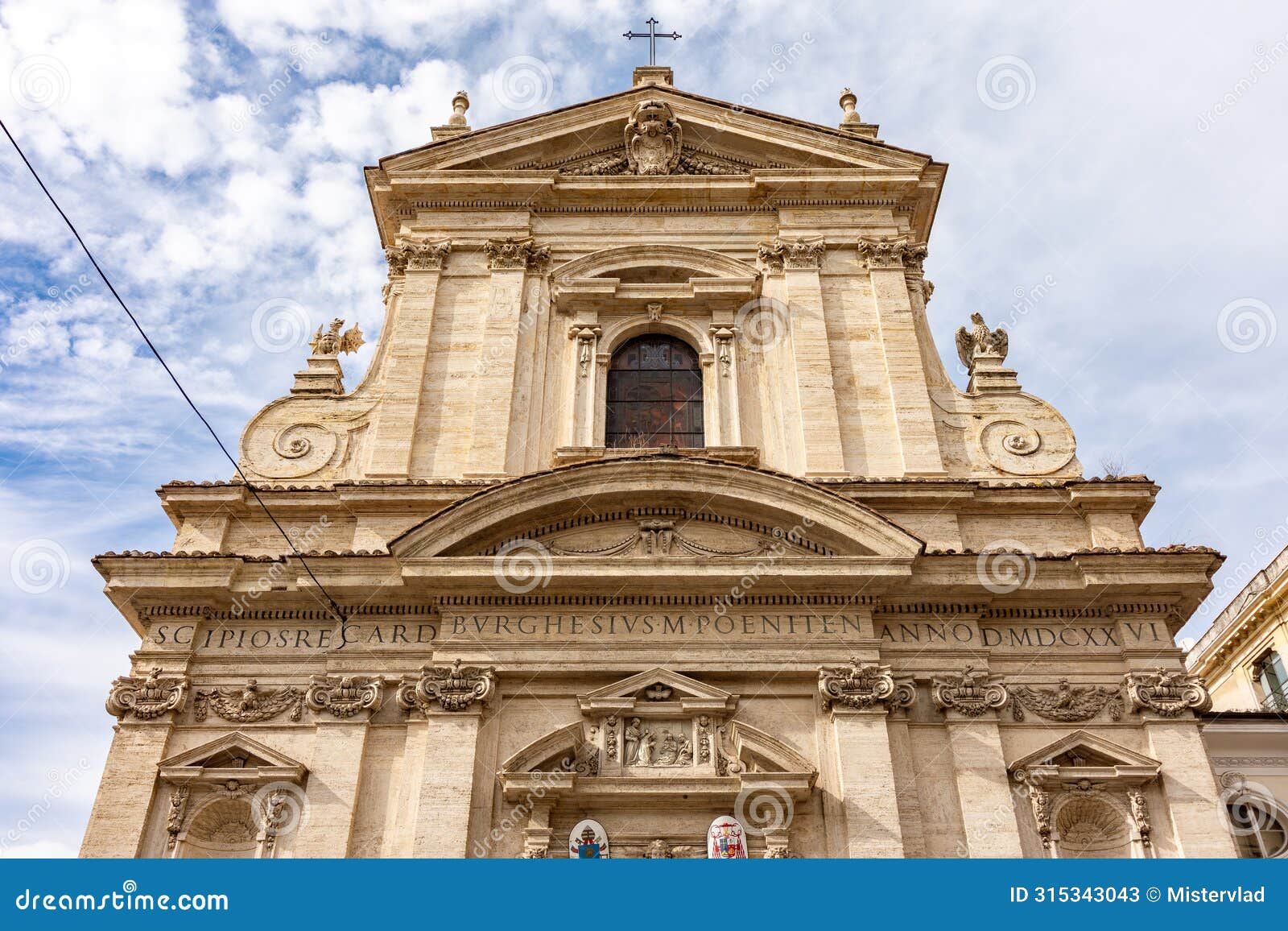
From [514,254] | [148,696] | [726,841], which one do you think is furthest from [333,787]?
[514,254]

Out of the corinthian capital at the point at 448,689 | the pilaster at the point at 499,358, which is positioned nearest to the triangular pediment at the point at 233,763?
the corinthian capital at the point at 448,689

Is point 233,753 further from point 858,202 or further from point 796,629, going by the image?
point 858,202

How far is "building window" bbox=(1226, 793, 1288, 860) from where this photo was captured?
16.1m

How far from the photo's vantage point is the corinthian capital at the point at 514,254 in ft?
56.5

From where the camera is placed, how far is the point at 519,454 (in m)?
15.5

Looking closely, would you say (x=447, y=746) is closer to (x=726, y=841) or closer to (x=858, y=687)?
(x=726, y=841)

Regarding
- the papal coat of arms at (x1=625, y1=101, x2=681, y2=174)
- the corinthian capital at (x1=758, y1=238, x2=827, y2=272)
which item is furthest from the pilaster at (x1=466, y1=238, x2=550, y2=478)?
the corinthian capital at (x1=758, y1=238, x2=827, y2=272)

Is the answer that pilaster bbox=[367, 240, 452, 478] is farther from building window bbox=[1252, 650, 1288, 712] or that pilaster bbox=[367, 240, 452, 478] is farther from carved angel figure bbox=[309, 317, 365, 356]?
building window bbox=[1252, 650, 1288, 712]

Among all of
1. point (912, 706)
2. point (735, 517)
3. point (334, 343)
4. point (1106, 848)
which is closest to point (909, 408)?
point (735, 517)

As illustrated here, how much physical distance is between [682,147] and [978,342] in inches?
219

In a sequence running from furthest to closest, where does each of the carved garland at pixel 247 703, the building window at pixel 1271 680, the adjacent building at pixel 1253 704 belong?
the building window at pixel 1271 680
the adjacent building at pixel 1253 704
the carved garland at pixel 247 703

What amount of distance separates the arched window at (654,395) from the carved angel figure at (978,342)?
3.68 metres

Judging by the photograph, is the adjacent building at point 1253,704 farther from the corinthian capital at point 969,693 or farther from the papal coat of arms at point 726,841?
the papal coat of arms at point 726,841

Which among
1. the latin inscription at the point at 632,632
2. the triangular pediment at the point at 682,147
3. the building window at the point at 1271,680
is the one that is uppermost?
the triangular pediment at the point at 682,147
